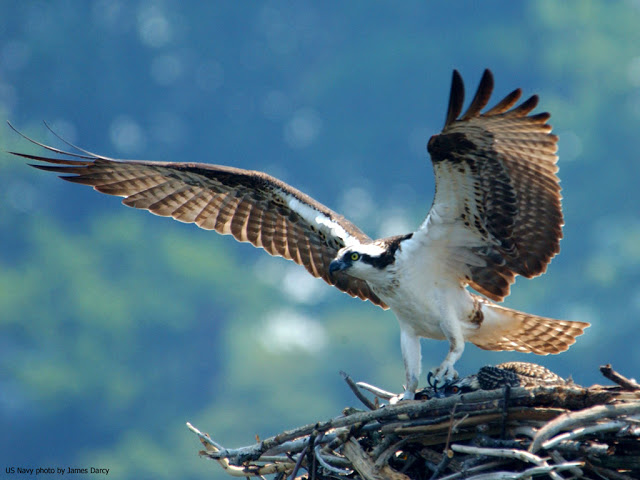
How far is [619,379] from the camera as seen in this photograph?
491 centimetres

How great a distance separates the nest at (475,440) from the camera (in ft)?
14.6

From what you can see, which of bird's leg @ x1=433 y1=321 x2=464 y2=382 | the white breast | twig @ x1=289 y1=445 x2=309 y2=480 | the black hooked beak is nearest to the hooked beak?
the black hooked beak

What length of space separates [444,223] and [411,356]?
1097 millimetres

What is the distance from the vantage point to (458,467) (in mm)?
4750

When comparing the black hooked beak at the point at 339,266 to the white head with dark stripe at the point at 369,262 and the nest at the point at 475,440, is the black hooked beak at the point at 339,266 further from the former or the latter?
the nest at the point at 475,440

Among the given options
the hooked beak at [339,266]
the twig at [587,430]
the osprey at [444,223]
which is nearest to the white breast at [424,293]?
the osprey at [444,223]

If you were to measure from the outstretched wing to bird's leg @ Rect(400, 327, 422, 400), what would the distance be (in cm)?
55

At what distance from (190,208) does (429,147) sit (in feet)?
8.61

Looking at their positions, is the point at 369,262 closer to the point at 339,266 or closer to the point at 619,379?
the point at 339,266

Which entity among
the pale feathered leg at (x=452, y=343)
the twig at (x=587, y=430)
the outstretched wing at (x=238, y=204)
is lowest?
the twig at (x=587, y=430)

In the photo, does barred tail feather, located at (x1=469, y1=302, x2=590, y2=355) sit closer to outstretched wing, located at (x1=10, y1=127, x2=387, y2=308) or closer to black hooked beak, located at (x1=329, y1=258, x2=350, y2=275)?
outstretched wing, located at (x1=10, y1=127, x2=387, y2=308)

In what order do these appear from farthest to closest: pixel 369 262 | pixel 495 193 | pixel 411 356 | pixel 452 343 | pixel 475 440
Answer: pixel 411 356 < pixel 452 343 < pixel 369 262 < pixel 495 193 < pixel 475 440

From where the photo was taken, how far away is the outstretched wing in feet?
23.5

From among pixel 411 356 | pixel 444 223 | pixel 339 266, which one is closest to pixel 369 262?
pixel 339 266
